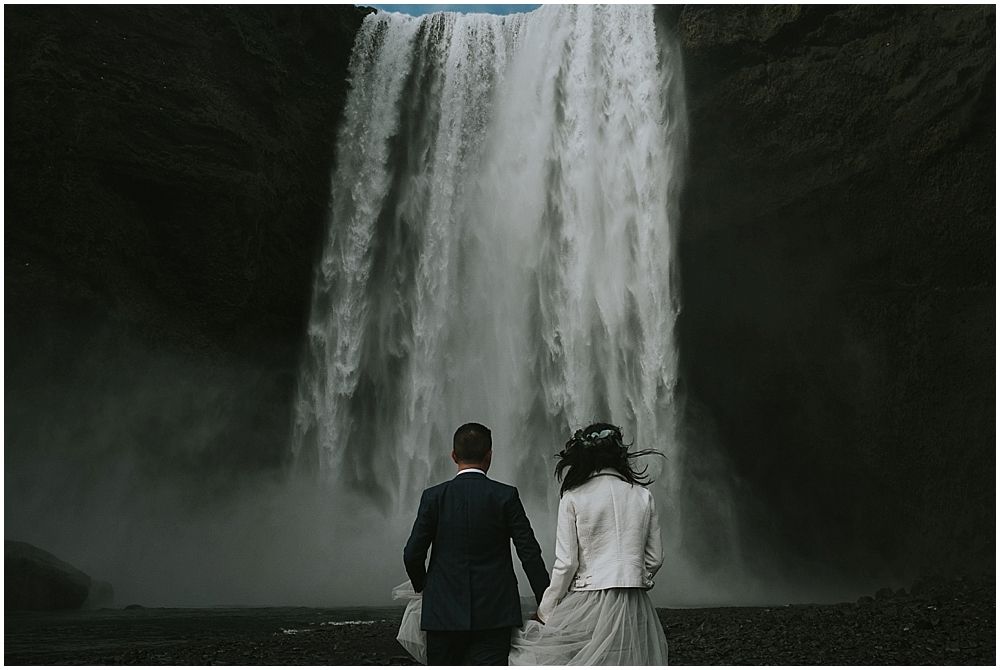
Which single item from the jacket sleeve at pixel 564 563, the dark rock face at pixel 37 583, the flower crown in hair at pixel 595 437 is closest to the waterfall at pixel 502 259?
the dark rock face at pixel 37 583

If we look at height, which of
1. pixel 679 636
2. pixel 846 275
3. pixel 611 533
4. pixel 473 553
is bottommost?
pixel 679 636

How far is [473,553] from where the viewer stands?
402 cm

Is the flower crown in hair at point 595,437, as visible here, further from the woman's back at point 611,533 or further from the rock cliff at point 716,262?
the rock cliff at point 716,262

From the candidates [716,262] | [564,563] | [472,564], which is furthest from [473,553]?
[716,262]

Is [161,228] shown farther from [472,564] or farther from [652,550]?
[652,550]

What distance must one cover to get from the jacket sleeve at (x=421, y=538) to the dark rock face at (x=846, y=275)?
49.0 feet

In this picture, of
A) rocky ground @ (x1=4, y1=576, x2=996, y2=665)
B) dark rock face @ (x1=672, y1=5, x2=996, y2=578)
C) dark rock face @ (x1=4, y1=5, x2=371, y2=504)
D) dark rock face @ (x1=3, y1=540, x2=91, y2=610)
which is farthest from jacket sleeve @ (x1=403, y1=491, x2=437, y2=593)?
dark rock face @ (x1=4, y1=5, x2=371, y2=504)

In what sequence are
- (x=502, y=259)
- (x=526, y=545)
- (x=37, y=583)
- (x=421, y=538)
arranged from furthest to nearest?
(x=502, y=259)
(x=37, y=583)
(x=421, y=538)
(x=526, y=545)

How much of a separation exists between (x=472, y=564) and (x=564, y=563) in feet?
1.52

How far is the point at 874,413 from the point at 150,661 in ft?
47.2

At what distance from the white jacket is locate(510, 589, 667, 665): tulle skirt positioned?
0.06m

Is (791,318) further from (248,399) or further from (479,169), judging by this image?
(248,399)

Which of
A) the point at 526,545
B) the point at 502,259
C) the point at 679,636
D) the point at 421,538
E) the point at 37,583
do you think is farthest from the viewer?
the point at 502,259

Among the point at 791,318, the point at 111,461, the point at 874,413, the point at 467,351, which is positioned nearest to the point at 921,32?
the point at 791,318
